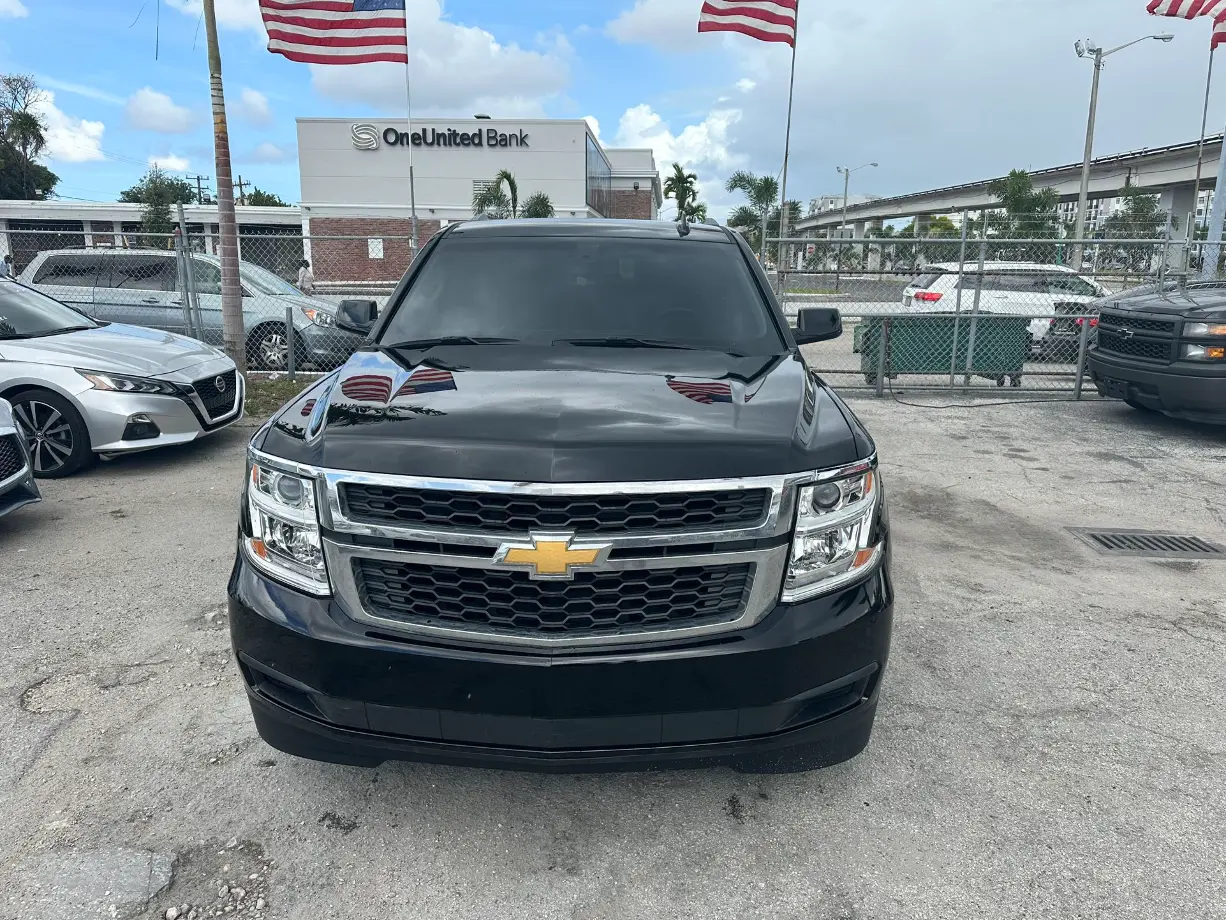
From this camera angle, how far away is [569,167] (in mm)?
43906

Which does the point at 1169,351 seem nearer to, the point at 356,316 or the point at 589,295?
the point at 589,295

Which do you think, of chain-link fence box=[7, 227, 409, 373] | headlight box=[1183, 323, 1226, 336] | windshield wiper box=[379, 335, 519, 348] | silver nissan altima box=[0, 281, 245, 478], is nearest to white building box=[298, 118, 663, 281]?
chain-link fence box=[7, 227, 409, 373]

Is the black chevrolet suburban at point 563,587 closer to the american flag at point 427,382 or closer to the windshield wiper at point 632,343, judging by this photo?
the american flag at point 427,382

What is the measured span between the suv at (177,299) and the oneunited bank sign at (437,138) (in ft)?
115

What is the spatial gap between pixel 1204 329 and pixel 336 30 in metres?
9.92

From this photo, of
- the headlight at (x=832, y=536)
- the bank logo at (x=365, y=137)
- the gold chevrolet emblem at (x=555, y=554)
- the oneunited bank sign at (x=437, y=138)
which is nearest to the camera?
the gold chevrolet emblem at (x=555, y=554)

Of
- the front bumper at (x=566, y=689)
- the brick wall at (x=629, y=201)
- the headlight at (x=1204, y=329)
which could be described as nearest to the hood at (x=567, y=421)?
the front bumper at (x=566, y=689)

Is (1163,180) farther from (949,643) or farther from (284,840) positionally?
(284,840)

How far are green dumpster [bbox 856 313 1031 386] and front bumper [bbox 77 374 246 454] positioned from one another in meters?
8.35

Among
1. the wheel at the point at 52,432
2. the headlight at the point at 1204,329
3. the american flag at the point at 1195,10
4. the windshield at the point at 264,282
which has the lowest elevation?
the wheel at the point at 52,432

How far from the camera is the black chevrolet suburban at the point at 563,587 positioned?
213 cm

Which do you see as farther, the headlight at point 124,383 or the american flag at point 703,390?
the headlight at point 124,383

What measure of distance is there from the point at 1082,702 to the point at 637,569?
7.40 ft

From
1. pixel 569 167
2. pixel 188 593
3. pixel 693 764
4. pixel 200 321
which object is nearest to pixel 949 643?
pixel 693 764
